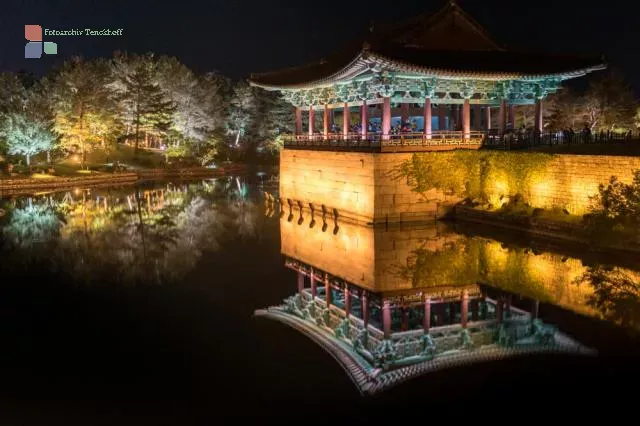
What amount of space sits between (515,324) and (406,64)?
15565 mm

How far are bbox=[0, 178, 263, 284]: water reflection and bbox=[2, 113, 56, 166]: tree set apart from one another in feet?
25.5

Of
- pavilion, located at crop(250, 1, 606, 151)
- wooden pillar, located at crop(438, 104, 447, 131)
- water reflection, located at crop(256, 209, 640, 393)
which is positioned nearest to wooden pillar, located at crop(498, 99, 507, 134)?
pavilion, located at crop(250, 1, 606, 151)

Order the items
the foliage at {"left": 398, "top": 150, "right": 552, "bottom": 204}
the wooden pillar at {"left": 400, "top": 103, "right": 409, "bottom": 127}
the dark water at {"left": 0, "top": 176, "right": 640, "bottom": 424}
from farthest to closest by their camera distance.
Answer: the wooden pillar at {"left": 400, "top": 103, "right": 409, "bottom": 127} < the foliage at {"left": 398, "top": 150, "right": 552, "bottom": 204} < the dark water at {"left": 0, "top": 176, "right": 640, "bottom": 424}

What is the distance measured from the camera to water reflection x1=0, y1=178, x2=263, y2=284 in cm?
2133

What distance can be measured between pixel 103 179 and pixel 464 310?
44.0 meters

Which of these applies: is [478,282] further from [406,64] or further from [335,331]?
[406,64]

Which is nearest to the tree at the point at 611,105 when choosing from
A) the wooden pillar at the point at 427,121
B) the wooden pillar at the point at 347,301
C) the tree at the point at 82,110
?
the wooden pillar at the point at 427,121

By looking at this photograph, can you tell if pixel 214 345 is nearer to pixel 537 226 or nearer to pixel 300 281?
pixel 300 281

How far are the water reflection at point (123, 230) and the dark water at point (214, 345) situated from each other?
0.17m

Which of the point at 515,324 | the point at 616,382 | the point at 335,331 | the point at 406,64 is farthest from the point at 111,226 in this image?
the point at 616,382

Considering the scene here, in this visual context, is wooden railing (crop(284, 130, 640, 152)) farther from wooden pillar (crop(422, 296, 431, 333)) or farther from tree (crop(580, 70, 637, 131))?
tree (crop(580, 70, 637, 131))

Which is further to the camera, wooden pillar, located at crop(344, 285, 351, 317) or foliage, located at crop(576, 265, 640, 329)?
wooden pillar, located at crop(344, 285, 351, 317)

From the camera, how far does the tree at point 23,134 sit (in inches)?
1987

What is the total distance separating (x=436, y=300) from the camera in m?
16.8
